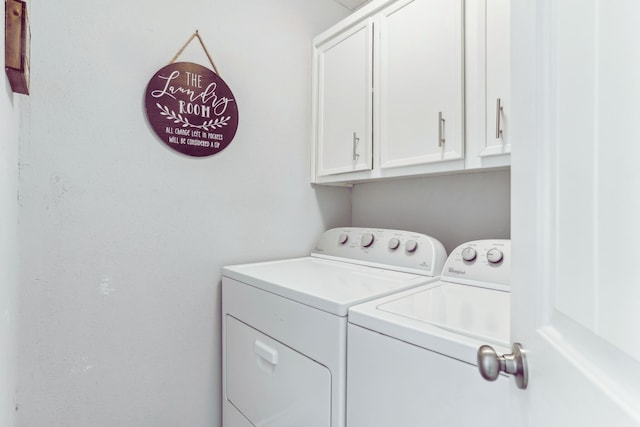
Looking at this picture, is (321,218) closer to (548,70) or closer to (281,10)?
(281,10)

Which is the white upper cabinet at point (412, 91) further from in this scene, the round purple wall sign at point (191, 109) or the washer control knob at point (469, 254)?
the round purple wall sign at point (191, 109)

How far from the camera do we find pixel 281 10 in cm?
174

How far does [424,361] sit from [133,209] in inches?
47.6

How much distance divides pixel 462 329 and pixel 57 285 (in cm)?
134

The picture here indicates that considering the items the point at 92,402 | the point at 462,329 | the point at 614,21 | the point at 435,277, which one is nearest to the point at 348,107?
the point at 435,277

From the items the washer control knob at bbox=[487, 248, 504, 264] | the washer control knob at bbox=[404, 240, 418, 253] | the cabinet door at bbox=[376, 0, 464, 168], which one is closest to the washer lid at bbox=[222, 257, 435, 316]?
the washer control knob at bbox=[404, 240, 418, 253]

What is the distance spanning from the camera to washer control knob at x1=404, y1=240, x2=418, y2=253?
1.43 m

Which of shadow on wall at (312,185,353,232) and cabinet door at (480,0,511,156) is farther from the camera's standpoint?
shadow on wall at (312,185,353,232)

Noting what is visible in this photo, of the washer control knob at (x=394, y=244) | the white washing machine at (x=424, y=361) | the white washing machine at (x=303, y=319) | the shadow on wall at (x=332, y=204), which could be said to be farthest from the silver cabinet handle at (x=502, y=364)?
the shadow on wall at (x=332, y=204)

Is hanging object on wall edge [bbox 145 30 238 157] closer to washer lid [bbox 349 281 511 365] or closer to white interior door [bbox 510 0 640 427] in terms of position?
washer lid [bbox 349 281 511 365]

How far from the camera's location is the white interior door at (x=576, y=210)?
0.28 metres

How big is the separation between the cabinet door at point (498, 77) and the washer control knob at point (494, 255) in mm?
355

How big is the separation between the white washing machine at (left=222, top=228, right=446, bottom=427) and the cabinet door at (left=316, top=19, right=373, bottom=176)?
39cm

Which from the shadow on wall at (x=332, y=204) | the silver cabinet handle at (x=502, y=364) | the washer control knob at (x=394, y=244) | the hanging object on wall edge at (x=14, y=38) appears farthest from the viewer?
the shadow on wall at (x=332, y=204)
